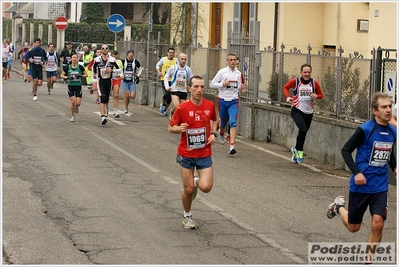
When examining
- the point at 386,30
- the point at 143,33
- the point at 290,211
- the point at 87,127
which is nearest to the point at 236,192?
the point at 290,211

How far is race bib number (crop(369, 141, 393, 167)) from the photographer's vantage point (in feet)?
26.8

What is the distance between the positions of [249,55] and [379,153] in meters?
11.8

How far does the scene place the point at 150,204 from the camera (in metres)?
11.0

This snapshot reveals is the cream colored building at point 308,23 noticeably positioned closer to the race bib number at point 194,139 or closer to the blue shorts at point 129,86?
the blue shorts at point 129,86

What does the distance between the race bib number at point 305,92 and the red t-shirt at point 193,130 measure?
558 cm

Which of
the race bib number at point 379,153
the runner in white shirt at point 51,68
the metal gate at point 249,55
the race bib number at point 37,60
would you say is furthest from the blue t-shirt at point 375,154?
Result: the runner in white shirt at point 51,68

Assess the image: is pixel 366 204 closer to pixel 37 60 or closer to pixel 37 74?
pixel 37 74

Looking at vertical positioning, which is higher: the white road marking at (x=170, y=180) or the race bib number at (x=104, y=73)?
the race bib number at (x=104, y=73)

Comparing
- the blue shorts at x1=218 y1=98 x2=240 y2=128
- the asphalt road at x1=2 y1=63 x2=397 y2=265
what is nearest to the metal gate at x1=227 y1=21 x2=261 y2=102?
the asphalt road at x1=2 y1=63 x2=397 y2=265

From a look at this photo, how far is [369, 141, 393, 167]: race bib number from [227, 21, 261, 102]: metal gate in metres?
11.2

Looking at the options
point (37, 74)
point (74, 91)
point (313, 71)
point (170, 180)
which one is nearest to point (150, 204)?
point (170, 180)

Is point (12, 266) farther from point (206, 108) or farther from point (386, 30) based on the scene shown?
point (386, 30)

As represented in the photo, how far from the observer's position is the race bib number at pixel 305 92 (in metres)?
15.2

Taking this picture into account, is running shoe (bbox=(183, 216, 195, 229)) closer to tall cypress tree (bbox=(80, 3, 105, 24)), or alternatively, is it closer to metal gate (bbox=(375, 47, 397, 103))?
Answer: metal gate (bbox=(375, 47, 397, 103))
